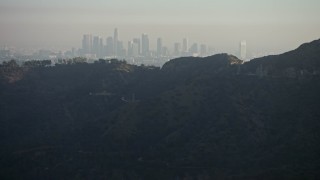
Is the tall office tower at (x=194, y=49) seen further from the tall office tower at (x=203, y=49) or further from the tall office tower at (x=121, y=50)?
the tall office tower at (x=121, y=50)

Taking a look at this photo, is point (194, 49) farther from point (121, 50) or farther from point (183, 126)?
point (183, 126)

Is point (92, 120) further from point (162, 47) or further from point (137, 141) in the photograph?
point (162, 47)

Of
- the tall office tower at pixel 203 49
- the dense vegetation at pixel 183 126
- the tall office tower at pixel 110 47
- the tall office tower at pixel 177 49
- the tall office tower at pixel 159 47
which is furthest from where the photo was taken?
the tall office tower at pixel 110 47

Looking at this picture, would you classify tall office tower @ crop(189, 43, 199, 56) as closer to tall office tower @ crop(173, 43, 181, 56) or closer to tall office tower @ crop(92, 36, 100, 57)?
tall office tower @ crop(173, 43, 181, 56)

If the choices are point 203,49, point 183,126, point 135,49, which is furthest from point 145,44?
point 183,126

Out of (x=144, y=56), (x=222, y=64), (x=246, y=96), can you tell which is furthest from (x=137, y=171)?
(x=144, y=56)

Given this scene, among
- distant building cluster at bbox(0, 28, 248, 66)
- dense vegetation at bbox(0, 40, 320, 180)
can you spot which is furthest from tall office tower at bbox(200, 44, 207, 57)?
dense vegetation at bbox(0, 40, 320, 180)

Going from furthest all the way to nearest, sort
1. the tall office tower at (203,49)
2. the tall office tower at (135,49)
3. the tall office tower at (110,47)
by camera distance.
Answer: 1. the tall office tower at (110,47)
2. the tall office tower at (135,49)
3. the tall office tower at (203,49)

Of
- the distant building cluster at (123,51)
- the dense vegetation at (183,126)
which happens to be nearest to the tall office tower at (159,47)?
the distant building cluster at (123,51)
